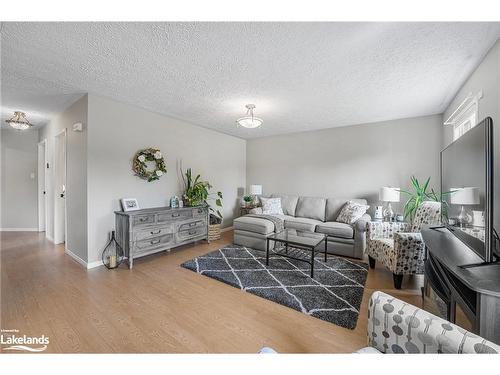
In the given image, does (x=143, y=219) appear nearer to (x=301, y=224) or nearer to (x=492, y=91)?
(x=301, y=224)

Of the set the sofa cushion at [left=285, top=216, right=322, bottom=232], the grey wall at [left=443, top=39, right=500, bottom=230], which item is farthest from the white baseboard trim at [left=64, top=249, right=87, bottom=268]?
the grey wall at [left=443, top=39, right=500, bottom=230]

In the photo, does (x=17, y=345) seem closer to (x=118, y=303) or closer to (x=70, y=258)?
(x=118, y=303)

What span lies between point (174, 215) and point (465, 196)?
10.9 feet

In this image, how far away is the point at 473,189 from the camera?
4.34 ft

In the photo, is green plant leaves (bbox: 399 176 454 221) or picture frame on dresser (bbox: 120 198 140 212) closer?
picture frame on dresser (bbox: 120 198 140 212)

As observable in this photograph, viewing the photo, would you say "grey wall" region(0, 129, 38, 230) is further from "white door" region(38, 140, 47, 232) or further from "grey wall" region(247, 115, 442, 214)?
"grey wall" region(247, 115, 442, 214)

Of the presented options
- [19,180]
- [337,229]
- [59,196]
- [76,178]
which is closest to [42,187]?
[19,180]

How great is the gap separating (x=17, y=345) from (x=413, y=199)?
16.3 feet

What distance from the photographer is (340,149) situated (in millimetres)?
4242

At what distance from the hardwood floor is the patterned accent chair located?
0.24 metres

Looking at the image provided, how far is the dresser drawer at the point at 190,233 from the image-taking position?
3.37 meters

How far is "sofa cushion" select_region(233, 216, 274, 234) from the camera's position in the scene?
3.51 meters
